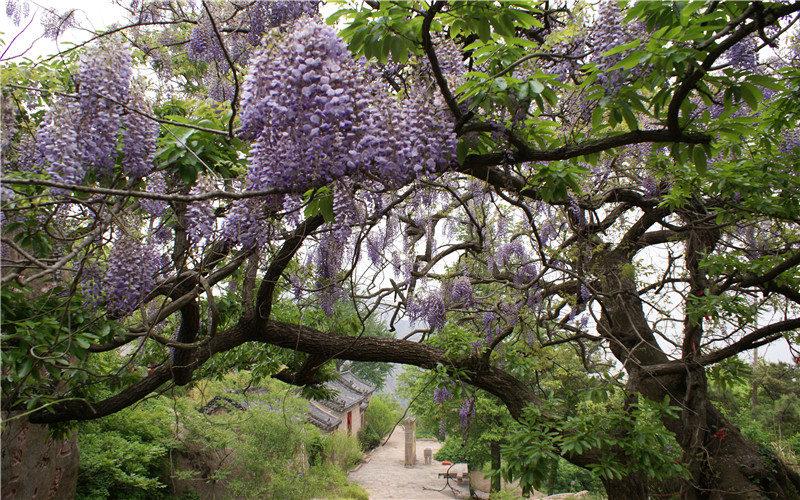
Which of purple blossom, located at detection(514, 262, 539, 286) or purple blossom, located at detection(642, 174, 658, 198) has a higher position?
purple blossom, located at detection(642, 174, 658, 198)

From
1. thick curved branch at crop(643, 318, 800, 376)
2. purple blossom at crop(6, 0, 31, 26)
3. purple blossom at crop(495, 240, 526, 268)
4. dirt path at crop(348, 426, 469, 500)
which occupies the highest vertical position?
purple blossom at crop(6, 0, 31, 26)

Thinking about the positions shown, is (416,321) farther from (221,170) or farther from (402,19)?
(402,19)

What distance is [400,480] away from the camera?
16.3 meters

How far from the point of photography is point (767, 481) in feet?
14.3

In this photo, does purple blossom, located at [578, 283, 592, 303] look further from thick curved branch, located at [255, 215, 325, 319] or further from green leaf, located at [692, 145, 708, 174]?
thick curved branch, located at [255, 215, 325, 319]

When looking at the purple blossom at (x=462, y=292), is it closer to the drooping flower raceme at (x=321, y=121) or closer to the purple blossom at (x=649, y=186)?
the purple blossom at (x=649, y=186)

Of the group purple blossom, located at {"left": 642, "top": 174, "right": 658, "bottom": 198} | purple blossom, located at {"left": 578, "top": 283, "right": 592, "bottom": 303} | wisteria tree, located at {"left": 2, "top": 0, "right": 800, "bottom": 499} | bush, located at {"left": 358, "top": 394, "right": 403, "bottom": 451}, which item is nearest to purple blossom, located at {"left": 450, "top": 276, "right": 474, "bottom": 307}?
wisteria tree, located at {"left": 2, "top": 0, "right": 800, "bottom": 499}

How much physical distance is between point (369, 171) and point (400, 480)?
16640 mm

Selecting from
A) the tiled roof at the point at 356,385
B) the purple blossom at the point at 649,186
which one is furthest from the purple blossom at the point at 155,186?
the tiled roof at the point at 356,385

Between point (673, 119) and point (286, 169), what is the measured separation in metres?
1.60

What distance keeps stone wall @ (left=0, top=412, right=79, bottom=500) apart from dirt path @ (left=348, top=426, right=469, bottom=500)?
30.0ft

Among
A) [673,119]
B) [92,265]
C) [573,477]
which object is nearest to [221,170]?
[92,265]

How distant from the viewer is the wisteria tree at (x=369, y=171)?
5.77 feet

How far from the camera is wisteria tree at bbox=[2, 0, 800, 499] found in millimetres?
1760
